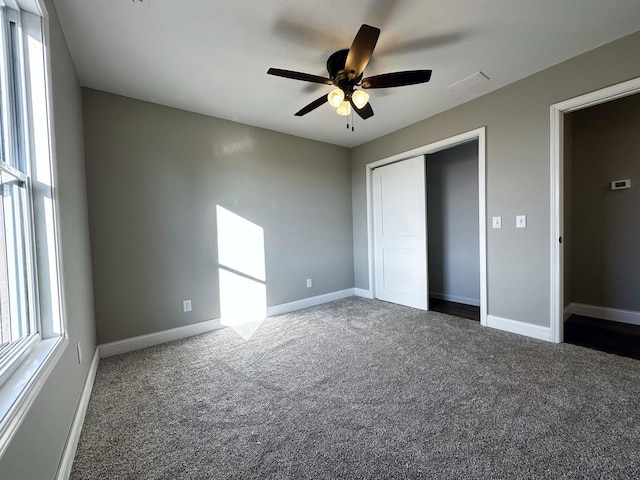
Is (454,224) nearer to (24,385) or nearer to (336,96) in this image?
(336,96)

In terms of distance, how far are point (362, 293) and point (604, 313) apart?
2.88m

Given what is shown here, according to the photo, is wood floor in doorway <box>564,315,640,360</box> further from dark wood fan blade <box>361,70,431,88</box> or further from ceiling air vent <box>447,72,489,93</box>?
dark wood fan blade <box>361,70,431,88</box>

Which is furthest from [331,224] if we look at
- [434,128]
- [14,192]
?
[14,192]

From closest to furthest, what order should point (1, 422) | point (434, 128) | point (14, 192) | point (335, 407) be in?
1. point (1, 422)
2. point (14, 192)
3. point (335, 407)
4. point (434, 128)

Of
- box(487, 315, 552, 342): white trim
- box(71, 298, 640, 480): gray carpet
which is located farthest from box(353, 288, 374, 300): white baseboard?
box(487, 315, 552, 342): white trim

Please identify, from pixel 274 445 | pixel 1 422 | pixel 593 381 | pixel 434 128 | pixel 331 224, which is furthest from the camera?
pixel 331 224

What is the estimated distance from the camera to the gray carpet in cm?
127

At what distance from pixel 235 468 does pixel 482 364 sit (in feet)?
6.24

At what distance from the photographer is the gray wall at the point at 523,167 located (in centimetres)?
230

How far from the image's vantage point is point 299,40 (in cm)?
196

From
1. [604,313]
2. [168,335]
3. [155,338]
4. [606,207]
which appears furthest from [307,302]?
[606,207]

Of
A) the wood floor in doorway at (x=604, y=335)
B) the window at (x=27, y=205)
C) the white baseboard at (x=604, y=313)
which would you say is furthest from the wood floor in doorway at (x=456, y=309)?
the window at (x=27, y=205)

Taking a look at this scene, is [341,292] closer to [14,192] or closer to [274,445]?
[274,445]

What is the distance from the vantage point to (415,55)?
7.07ft
